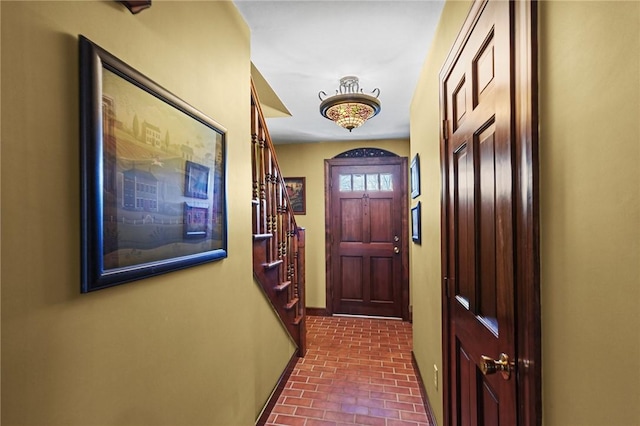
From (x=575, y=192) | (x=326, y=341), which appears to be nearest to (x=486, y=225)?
(x=575, y=192)

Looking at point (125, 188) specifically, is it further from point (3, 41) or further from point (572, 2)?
point (572, 2)

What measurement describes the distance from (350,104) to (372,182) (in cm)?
199

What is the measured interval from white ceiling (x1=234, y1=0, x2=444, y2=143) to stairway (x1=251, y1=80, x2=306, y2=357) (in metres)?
0.37

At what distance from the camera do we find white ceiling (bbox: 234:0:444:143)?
5.29 ft

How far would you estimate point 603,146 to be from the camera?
1.79 ft

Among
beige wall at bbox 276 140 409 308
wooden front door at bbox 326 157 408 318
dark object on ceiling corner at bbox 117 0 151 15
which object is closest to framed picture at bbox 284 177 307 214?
beige wall at bbox 276 140 409 308

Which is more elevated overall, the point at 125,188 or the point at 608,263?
the point at 125,188

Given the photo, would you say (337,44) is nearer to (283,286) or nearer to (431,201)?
(431,201)

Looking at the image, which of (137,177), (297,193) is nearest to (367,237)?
(297,193)

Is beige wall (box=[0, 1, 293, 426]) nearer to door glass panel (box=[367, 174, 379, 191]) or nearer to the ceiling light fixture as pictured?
the ceiling light fixture

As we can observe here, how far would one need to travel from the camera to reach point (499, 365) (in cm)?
88

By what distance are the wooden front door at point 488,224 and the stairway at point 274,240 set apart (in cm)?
115

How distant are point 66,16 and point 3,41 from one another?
18cm

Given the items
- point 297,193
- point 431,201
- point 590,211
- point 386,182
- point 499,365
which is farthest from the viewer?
point 297,193
